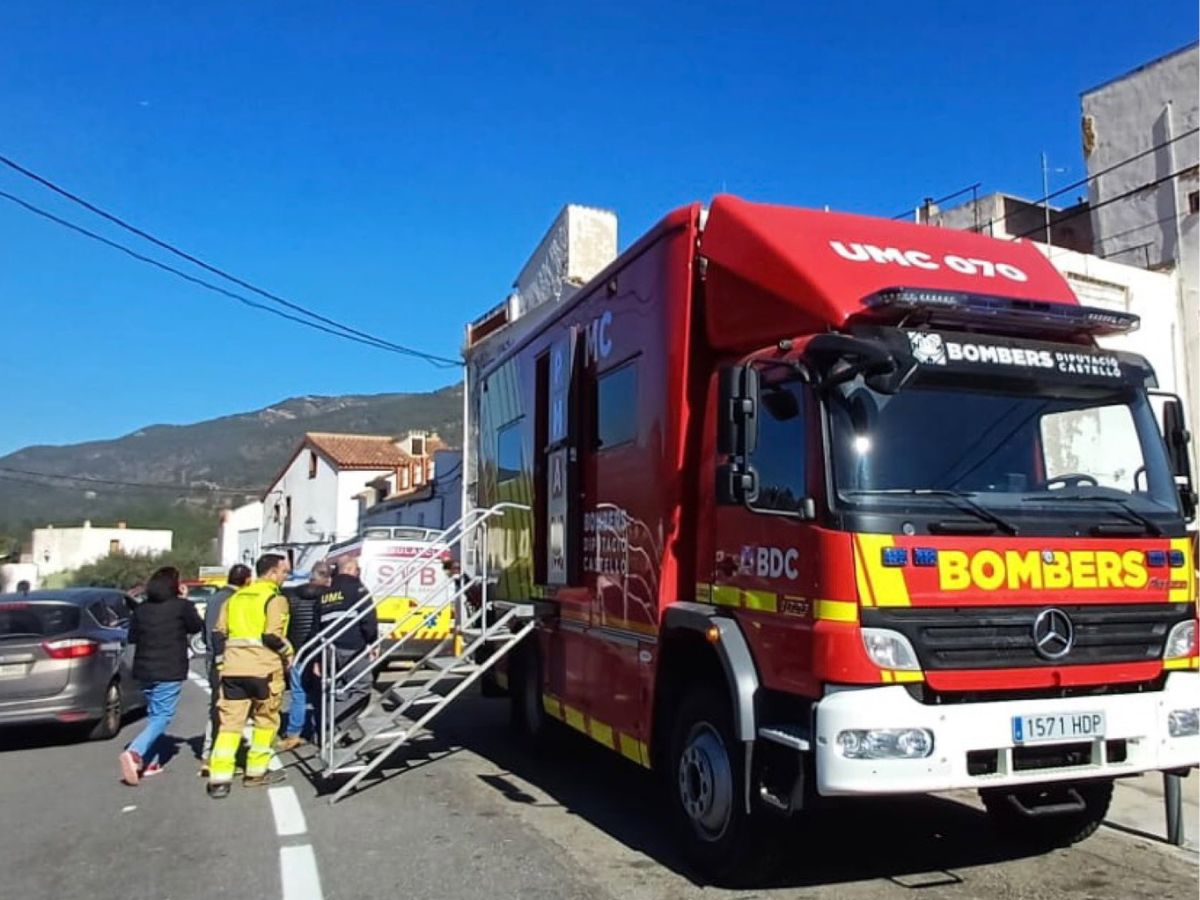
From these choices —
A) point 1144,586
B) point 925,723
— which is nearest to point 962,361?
point 1144,586

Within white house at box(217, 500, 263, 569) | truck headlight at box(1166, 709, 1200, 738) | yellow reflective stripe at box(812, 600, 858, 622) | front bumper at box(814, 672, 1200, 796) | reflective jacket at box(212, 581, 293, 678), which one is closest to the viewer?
front bumper at box(814, 672, 1200, 796)

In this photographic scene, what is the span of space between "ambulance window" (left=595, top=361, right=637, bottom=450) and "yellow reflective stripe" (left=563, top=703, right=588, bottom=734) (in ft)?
6.05

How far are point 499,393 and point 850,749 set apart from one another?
6235mm

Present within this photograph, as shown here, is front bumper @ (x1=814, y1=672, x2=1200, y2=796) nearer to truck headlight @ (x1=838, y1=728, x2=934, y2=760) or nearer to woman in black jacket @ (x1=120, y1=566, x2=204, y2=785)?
truck headlight @ (x1=838, y1=728, x2=934, y2=760)

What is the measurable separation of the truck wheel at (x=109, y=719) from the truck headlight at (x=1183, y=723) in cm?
945

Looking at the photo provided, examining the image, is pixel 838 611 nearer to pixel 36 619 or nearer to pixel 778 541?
pixel 778 541

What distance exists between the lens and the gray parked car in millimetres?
9852

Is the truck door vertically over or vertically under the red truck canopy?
under

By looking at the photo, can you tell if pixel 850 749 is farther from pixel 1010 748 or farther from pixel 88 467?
pixel 88 467

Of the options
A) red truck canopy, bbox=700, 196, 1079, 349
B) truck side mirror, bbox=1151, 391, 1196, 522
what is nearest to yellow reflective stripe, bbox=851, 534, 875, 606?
red truck canopy, bbox=700, 196, 1079, 349

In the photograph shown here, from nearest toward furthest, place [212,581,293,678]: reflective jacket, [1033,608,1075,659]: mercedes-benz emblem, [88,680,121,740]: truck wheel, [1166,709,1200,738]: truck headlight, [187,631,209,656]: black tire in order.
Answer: [1033,608,1075,659]: mercedes-benz emblem
[1166,709,1200,738]: truck headlight
[212,581,293,678]: reflective jacket
[187,631,209,656]: black tire
[88,680,121,740]: truck wheel

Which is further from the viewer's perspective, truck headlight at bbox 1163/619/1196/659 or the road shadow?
the road shadow

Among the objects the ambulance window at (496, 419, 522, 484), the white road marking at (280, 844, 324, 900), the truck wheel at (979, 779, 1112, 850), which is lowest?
the white road marking at (280, 844, 324, 900)

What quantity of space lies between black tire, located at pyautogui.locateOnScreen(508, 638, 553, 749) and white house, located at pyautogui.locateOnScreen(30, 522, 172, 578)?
2885 inches
